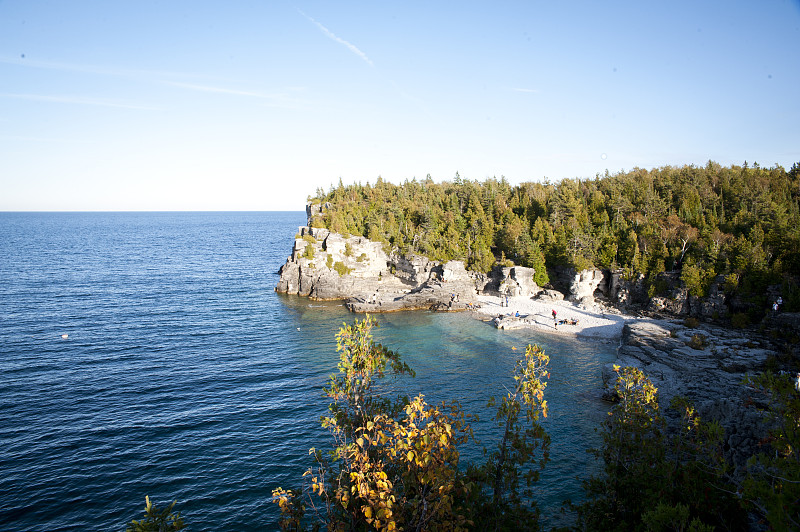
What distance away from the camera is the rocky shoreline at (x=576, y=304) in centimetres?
4022

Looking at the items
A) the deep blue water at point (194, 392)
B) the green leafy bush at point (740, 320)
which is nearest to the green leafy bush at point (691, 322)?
the green leafy bush at point (740, 320)

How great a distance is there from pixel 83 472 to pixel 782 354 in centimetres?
6448

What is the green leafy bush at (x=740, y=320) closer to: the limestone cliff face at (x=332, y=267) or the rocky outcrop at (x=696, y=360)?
the rocky outcrop at (x=696, y=360)

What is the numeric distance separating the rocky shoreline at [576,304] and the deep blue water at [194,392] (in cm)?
468

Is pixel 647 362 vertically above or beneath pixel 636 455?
beneath

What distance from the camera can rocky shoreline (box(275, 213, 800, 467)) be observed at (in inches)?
1583

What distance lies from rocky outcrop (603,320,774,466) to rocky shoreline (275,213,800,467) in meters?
0.09

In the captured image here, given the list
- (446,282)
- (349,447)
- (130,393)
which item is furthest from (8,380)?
(446,282)

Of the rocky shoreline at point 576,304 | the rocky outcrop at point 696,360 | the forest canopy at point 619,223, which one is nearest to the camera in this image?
the rocky outcrop at point 696,360

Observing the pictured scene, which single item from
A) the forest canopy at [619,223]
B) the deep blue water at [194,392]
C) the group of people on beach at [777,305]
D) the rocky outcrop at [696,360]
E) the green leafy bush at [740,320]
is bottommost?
the deep blue water at [194,392]

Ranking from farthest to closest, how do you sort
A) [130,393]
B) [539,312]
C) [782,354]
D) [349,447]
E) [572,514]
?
[539,312]
[782,354]
[130,393]
[572,514]
[349,447]

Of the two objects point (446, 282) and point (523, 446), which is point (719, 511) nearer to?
point (523, 446)

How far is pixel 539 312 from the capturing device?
2601 inches

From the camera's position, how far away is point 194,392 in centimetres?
3781
